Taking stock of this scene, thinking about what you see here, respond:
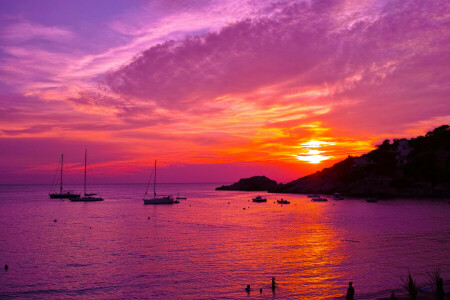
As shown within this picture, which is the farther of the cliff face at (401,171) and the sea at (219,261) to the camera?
the cliff face at (401,171)

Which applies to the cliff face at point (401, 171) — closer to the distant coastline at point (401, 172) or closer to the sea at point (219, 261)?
the distant coastline at point (401, 172)

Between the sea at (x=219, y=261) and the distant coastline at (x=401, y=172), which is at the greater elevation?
the distant coastline at (x=401, y=172)

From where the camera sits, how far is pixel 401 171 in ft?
543

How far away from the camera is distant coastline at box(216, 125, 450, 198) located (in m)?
152

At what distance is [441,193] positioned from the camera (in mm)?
144875

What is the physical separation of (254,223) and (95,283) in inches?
1874

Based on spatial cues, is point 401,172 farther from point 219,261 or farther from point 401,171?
point 219,261

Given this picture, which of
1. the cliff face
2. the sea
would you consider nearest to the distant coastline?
the cliff face

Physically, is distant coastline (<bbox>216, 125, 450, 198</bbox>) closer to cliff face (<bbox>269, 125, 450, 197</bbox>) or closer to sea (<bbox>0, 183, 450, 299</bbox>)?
cliff face (<bbox>269, 125, 450, 197</bbox>)

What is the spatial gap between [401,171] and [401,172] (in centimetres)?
106

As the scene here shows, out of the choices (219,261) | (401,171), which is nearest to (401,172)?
(401,171)

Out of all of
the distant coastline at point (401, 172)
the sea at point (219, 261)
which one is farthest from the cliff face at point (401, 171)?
the sea at point (219, 261)

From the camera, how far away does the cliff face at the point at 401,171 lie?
152 m

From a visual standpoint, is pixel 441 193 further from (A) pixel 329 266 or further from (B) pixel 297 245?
(A) pixel 329 266
